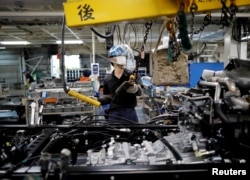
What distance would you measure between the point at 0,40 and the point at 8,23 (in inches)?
191

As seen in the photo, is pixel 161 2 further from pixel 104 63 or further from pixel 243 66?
pixel 104 63

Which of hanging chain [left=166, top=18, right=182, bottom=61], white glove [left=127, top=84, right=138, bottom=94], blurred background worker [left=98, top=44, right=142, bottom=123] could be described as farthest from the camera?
blurred background worker [left=98, top=44, right=142, bottom=123]

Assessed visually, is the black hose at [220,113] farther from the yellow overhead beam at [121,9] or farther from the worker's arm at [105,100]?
the worker's arm at [105,100]

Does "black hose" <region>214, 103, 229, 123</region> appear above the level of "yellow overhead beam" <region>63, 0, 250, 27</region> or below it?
below

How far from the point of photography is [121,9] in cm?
160

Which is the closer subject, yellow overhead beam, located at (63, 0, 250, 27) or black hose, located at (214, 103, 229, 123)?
black hose, located at (214, 103, 229, 123)

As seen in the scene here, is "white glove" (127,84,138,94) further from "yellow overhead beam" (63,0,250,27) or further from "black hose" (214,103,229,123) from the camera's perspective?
"black hose" (214,103,229,123)

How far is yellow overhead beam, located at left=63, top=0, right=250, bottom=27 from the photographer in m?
1.57

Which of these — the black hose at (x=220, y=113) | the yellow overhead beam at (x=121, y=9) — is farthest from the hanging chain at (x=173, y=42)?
the black hose at (x=220, y=113)

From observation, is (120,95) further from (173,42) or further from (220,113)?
(220,113)

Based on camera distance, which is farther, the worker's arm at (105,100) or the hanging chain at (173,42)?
the worker's arm at (105,100)

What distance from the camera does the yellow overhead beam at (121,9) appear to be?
5.16 feet

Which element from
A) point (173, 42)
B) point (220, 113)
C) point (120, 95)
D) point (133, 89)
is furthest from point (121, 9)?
point (120, 95)

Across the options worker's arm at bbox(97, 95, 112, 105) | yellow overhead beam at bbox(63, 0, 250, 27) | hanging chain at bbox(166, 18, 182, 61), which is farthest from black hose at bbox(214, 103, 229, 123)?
worker's arm at bbox(97, 95, 112, 105)
